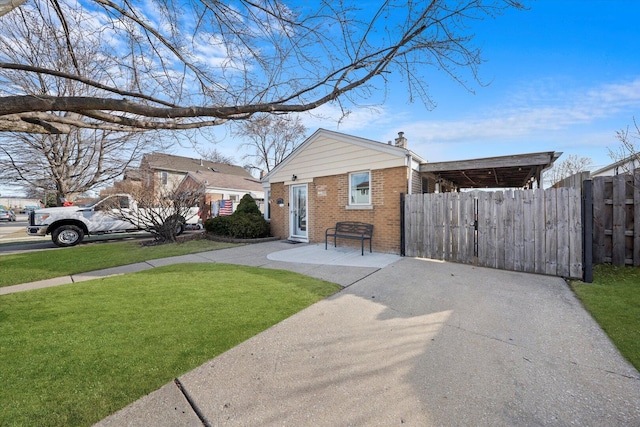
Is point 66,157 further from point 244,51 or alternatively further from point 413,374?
point 413,374

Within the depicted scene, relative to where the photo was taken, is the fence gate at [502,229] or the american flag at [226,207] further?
the american flag at [226,207]

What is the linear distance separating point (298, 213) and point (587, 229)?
829cm

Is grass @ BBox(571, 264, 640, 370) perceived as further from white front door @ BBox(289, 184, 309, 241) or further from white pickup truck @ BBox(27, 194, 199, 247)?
white pickup truck @ BBox(27, 194, 199, 247)

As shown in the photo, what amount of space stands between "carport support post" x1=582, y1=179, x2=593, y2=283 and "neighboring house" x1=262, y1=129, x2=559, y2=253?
1803mm

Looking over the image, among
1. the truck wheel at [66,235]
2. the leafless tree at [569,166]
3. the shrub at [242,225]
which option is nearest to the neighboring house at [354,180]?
the shrub at [242,225]

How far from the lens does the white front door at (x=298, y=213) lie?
413 inches

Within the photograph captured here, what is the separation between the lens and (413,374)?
2.24 m

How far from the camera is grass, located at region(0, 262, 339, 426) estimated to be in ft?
6.30

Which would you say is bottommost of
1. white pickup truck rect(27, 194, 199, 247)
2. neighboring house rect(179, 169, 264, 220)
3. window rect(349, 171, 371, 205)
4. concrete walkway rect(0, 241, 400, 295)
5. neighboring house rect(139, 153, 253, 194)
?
concrete walkway rect(0, 241, 400, 295)

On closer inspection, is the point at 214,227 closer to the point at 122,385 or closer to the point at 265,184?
the point at 265,184

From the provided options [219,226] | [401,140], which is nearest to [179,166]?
[219,226]

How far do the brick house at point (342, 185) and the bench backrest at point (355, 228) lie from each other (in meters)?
0.19

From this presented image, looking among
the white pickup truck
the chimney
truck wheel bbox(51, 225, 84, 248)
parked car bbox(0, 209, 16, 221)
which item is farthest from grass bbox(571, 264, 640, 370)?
parked car bbox(0, 209, 16, 221)

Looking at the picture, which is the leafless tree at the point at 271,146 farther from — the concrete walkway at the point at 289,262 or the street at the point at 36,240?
the concrete walkway at the point at 289,262
